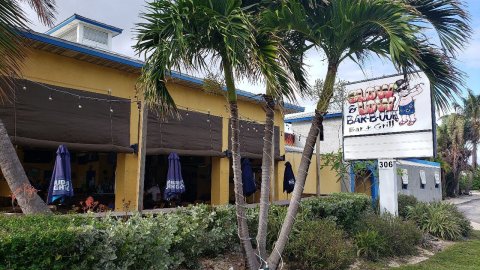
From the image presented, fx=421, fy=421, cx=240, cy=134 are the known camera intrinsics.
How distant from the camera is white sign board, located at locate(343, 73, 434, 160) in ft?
38.0

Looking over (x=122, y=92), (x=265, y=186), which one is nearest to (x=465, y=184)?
(x=122, y=92)

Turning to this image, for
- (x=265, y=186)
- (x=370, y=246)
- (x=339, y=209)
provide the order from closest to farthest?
(x=265, y=186) < (x=370, y=246) < (x=339, y=209)

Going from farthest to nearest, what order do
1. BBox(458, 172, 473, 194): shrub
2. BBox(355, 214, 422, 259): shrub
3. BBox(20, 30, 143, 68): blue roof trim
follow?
BBox(458, 172, 473, 194): shrub, BBox(355, 214, 422, 259): shrub, BBox(20, 30, 143, 68): blue roof trim

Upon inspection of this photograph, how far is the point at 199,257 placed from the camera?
7586mm

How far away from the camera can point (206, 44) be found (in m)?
6.41

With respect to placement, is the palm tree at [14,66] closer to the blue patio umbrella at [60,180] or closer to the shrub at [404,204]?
the blue patio umbrella at [60,180]

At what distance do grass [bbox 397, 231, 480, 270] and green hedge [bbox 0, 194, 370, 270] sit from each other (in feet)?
11.3

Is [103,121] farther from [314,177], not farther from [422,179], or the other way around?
[422,179]

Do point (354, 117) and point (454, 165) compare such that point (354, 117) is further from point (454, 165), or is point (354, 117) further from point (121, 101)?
point (454, 165)

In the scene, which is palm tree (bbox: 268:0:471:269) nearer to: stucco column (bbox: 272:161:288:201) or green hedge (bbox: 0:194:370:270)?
green hedge (bbox: 0:194:370:270)

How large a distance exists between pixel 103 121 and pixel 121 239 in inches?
241

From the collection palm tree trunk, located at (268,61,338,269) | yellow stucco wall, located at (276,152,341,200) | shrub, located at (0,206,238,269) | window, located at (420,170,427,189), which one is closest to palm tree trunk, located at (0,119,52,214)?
shrub, located at (0,206,238,269)

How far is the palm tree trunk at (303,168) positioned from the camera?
687 cm

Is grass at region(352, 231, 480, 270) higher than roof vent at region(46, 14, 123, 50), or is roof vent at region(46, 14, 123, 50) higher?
roof vent at region(46, 14, 123, 50)
